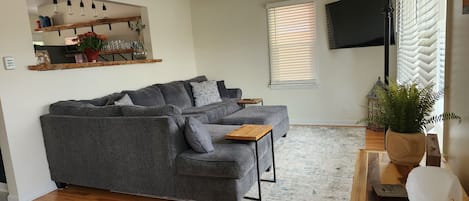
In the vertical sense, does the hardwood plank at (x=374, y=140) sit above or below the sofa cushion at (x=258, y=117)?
below

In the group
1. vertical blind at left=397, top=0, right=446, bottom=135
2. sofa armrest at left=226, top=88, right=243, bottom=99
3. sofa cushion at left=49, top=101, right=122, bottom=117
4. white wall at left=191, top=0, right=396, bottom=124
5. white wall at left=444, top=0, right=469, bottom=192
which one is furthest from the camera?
sofa armrest at left=226, top=88, right=243, bottom=99

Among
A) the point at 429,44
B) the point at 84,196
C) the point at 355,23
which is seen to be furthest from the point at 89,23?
the point at 429,44

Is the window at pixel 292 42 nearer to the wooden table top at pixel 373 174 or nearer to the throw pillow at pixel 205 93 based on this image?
the throw pillow at pixel 205 93

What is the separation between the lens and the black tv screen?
453 cm

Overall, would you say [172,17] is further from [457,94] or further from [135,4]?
[457,94]

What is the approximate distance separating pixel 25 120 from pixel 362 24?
443 cm

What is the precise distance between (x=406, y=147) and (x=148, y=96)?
3.45 meters

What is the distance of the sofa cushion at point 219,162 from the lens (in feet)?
7.93

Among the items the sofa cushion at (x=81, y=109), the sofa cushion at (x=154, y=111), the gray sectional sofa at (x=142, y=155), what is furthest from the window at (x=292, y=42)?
the sofa cushion at (x=81, y=109)

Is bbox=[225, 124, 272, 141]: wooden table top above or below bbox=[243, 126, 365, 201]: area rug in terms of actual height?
above

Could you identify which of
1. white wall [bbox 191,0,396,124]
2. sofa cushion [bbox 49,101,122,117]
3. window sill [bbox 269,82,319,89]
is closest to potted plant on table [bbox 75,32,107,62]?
sofa cushion [bbox 49,101,122,117]

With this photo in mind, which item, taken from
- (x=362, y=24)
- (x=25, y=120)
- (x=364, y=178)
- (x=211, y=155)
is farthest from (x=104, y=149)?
(x=362, y=24)

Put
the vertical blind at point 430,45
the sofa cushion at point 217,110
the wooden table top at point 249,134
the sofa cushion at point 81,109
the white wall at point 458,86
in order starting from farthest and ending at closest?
the sofa cushion at point 217,110
the sofa cushion at point 81,109
the wooden table top at point 249,134
the vertical blind at point 430,45
the white wall at point 458,86

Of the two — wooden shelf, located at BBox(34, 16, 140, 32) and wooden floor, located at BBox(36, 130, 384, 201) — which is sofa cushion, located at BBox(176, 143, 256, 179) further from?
wooden shelf, located at BBox(34, 16, 140, 32)
